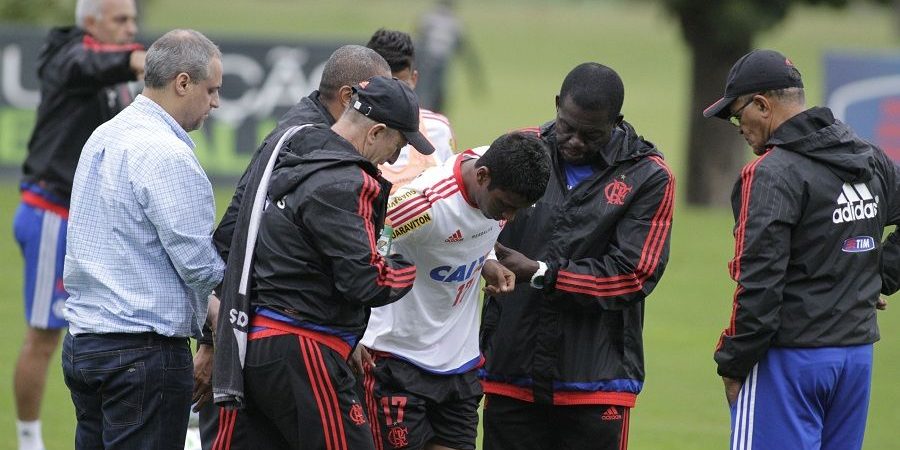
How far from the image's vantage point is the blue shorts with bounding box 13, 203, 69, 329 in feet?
25.6

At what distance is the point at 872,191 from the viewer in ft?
18.0

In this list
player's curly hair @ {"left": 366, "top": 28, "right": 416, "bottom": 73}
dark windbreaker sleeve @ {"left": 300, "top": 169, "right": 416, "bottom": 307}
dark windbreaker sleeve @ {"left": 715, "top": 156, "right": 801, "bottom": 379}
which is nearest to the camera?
dark windbreaker sleeve @ {"left": 300, "top": 169, "right": 416, "bottom": 307}

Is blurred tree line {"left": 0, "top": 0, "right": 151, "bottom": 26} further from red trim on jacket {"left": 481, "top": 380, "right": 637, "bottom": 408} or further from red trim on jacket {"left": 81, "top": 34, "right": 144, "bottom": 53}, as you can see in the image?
red trim on jacket {"left": 481, "top": 380, "right": 637, "bottom": 408}

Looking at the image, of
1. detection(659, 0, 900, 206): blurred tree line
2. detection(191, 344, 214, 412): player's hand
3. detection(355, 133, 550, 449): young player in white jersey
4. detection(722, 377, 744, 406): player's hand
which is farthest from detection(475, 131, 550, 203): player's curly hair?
detection(659, 0, 900, 206): blurred tree line

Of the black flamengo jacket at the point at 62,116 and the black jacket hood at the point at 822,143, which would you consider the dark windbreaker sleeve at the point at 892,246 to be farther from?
the black flamengo jacket at the point at 62,116

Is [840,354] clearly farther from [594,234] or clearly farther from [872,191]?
[594,234]

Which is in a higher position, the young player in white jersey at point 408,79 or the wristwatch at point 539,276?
the young player in white jersey at point 408,79

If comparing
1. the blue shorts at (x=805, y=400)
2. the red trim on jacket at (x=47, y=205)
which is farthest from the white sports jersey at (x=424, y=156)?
the red trim on jacket at (x=47, y=205)

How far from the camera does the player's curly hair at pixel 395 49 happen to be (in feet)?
22.3

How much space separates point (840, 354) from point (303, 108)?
2.57 meters

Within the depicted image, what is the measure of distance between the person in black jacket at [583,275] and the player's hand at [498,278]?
131mm

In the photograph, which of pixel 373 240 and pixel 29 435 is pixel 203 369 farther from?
pixel 29 435

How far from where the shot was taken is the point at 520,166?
5.14 metres

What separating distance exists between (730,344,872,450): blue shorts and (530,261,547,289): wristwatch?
969 millimetres
